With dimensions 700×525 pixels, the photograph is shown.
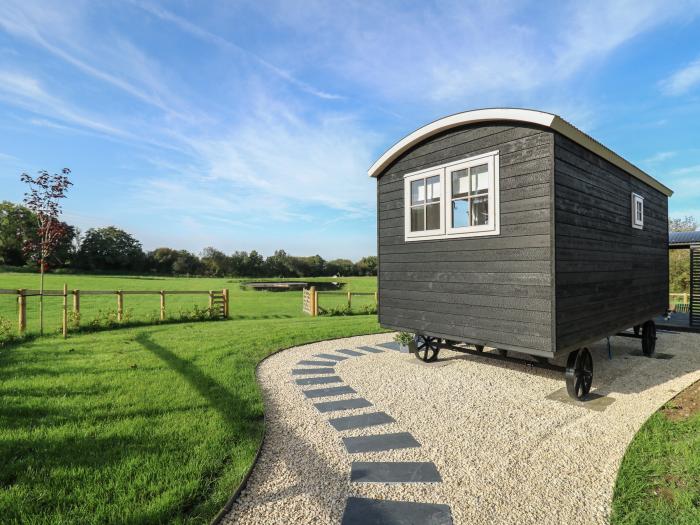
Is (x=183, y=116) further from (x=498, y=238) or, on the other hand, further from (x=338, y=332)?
(x=498, y=238)

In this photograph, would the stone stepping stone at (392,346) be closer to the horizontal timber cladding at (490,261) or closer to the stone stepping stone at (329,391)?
the horizontal timber cladding at (490,261)

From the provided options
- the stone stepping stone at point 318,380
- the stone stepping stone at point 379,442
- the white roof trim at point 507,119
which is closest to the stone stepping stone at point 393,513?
the stone stepping stone at point 379,442

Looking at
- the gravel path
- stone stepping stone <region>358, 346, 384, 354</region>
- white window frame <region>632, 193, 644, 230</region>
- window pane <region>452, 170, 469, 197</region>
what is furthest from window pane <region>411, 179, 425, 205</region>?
white window frame <region>632, 193, 644, 230</region>

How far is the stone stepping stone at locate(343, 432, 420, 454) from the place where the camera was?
3283 millimetres

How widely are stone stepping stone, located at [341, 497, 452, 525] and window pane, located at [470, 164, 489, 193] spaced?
3944 mm

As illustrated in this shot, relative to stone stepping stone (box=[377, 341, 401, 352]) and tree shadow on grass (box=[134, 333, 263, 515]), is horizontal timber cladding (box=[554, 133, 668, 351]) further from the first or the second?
stone stepping stone (box=[377, 341, 401, 352])

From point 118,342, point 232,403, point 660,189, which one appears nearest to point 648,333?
point 660,189

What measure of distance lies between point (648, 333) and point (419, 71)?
24.5 ft

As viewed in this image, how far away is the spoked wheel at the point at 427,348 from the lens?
21.7 ft

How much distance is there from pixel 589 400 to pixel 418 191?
12.8ft

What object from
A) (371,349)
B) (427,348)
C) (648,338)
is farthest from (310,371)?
(648,338)

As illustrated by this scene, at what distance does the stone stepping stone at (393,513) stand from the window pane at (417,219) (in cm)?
421

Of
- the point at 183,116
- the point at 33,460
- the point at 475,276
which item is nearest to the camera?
the point at 33,460

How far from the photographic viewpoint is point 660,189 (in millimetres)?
8109
